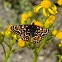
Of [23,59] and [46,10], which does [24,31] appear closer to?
[46,10]

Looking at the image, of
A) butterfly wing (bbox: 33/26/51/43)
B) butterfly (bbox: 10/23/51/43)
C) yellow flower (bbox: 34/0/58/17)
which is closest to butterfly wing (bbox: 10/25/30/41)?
butterfly (bbox: 10/23/51/43)

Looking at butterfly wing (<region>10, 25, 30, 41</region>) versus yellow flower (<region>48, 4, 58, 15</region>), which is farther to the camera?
yellow flower (<region>48, 4, 58, 15</region>)

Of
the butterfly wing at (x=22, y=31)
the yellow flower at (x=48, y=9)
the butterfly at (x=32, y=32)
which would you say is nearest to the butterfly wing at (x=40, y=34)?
the butterfly at (x=32, y=32)

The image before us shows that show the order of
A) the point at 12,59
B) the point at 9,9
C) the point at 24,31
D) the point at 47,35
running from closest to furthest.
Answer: the point at 47,35 → the point at 24,31 → the point at 12,59 → the point at 9,9

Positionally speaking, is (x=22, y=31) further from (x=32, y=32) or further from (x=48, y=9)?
(x=48, y=9)

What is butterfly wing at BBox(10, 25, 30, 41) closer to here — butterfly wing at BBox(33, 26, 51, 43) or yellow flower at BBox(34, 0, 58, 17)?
butterfly wing at BBox(33, 26, 51, 43)

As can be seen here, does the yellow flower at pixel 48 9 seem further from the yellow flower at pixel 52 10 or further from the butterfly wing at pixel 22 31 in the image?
the butterfly wing at pixel 22 31

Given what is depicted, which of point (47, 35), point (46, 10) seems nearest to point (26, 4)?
point (46, 10)
